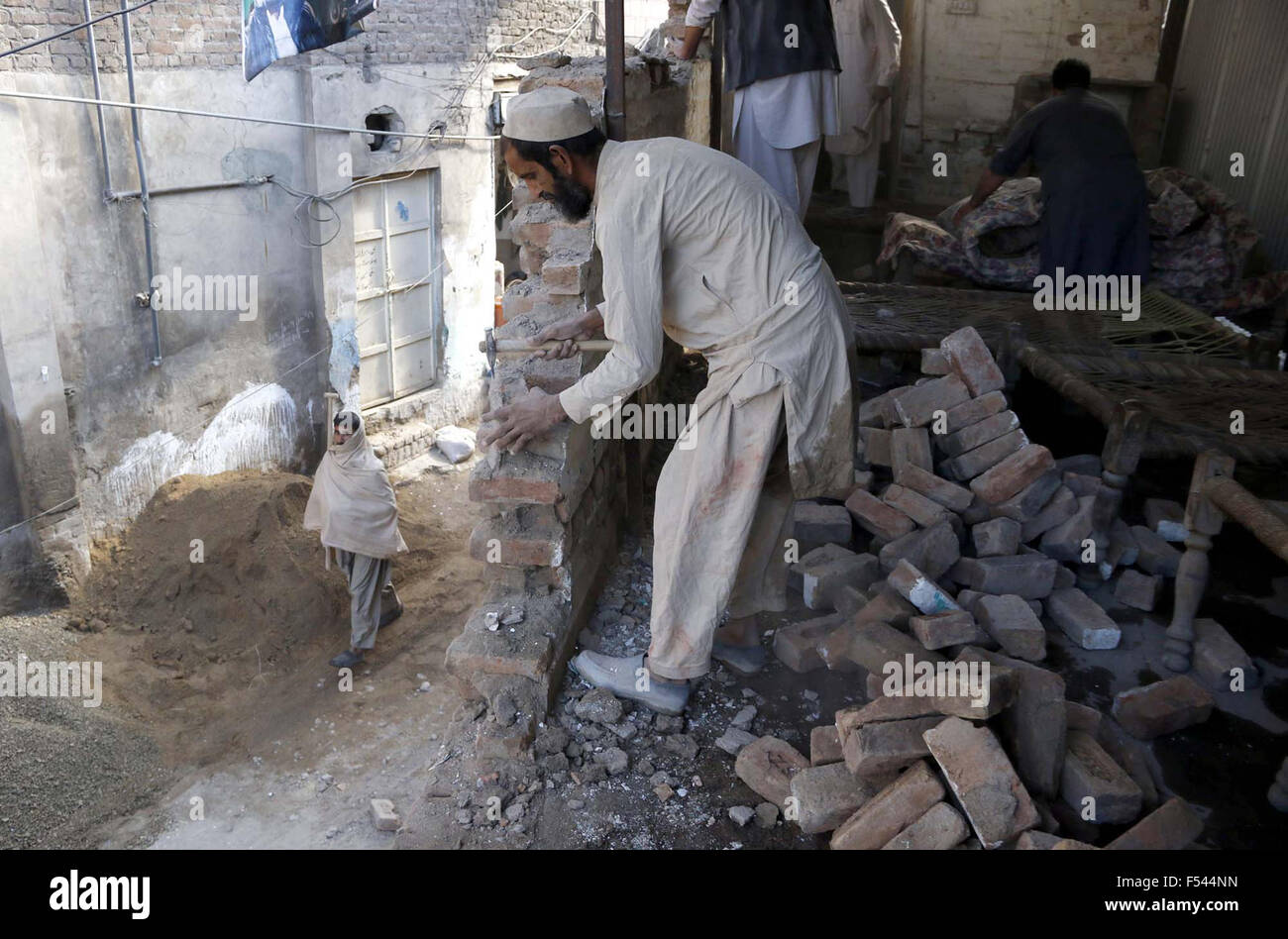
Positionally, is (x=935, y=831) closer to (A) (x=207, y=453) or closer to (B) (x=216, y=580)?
(B) (x=216, y=580)

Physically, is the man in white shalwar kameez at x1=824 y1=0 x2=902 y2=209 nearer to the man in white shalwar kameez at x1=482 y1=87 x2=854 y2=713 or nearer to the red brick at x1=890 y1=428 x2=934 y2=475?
the red brick at x1=890 y1=428 x2=934 y2=475

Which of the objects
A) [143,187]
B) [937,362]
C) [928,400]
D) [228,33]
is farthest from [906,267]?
[143,187]

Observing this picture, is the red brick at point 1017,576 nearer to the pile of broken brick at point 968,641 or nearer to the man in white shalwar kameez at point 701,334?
the pile of broken brick at point 968,641

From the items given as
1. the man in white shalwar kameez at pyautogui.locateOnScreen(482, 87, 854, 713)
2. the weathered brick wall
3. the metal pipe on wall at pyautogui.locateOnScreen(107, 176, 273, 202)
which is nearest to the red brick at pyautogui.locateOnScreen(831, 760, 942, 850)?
the man in white shalwar kameez at pyautogui.locateOnScreen(482, 87, 854, 713)

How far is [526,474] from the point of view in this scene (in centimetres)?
327

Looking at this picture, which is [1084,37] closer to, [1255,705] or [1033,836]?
[1255,705]

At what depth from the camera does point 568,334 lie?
3340mm

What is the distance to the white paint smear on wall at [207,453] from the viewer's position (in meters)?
7.38

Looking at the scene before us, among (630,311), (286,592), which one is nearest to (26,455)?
(286,592)

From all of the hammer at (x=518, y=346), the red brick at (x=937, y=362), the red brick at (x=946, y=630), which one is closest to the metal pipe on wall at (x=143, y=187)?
the hammer at (x=518, y=346)

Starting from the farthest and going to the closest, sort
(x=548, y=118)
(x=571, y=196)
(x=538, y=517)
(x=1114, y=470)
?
(x=1114, y=470)
(x=538, y=517)
(x=571, y=196)
(x=548, y=118)

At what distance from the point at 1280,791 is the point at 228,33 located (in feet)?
24.9

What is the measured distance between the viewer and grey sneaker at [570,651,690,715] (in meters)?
3.25

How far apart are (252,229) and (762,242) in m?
6.24
